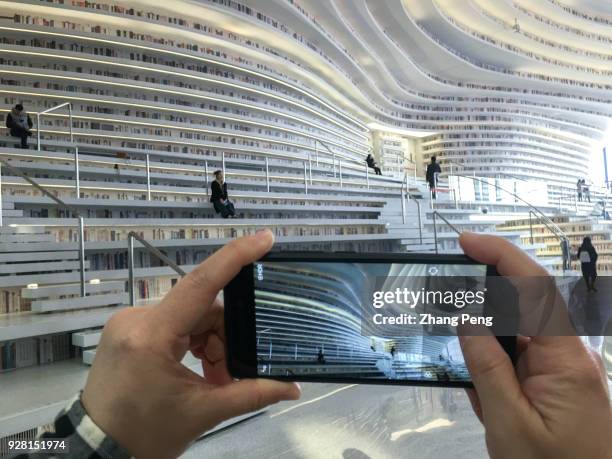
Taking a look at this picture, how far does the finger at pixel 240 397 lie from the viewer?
Result: 615 millimetres

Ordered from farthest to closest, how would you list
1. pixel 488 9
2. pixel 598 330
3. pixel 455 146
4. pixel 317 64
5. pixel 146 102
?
pixel 455 146
pixel 488 9
pixel 317 64
pixel 146 102
pixel 598 330

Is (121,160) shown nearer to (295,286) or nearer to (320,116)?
(295,286)

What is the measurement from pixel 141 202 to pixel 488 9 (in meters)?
17.6

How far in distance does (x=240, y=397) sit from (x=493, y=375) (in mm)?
323

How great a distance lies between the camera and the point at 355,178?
10125 millimetres

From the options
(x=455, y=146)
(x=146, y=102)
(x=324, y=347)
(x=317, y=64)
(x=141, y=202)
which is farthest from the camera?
(x=455, y=146)

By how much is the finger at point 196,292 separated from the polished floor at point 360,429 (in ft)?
4.73

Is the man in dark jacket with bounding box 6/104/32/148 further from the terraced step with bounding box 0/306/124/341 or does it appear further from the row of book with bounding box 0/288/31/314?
the terraced step with bounding box 0/306/124/341

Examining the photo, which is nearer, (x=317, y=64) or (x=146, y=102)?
(x=146, y=102)

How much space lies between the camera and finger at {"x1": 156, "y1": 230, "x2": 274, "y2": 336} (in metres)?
0.57

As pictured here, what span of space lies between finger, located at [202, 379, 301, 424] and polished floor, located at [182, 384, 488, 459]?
1319 millimetres

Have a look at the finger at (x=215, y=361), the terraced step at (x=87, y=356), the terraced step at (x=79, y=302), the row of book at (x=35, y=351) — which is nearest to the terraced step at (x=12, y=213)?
the terraced step at (x=79, y=302)

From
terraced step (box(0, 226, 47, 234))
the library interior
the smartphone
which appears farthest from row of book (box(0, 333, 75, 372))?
the smartphone

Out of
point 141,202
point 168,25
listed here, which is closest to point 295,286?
point 141,202
